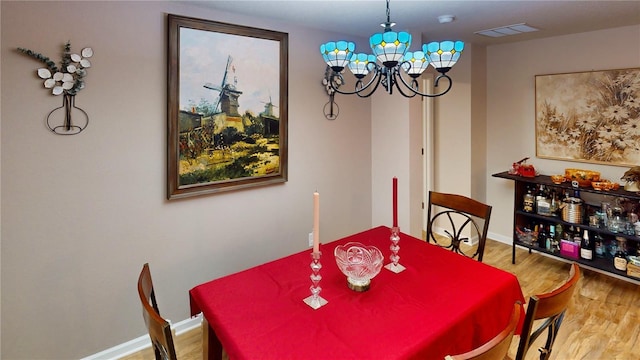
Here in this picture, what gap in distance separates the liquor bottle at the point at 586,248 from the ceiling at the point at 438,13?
5.91 ft

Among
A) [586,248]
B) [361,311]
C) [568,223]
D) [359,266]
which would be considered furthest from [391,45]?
[586,248]

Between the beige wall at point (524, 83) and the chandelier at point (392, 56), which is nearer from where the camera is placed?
the chandelier at point (392, 56)

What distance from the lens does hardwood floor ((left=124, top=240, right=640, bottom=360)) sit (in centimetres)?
233

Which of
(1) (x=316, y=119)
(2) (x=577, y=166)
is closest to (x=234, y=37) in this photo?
(1) (x=316, y=119)

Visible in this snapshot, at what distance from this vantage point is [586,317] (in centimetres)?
270

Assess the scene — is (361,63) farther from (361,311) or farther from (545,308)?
(545,308)

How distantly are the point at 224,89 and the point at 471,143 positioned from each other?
2753mm

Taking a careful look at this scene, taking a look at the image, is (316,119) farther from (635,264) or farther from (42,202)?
(635,264)

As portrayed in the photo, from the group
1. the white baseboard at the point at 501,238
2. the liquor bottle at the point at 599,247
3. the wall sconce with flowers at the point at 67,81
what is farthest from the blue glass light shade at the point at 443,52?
the white baseboard at the point at 501,238

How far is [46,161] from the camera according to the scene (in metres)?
1.93

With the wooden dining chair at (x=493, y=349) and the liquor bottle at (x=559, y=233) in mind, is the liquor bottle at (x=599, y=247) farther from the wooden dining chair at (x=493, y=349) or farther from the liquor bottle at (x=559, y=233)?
the wooden dining chair at (x=493, y=349)

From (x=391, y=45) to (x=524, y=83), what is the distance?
294 centimetres

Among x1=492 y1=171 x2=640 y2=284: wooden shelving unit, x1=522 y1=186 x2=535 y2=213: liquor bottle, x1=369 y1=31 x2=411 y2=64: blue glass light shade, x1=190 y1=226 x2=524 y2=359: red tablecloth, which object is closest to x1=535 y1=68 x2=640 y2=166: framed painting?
x1=492 y1=171 x2=640 y2=284: wooden shelving unit

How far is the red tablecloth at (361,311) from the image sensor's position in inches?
51.0
